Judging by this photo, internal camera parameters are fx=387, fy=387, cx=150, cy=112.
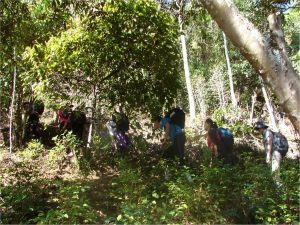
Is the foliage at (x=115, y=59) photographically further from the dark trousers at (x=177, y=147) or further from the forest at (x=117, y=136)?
the dark trousers at (x=177, y=147)

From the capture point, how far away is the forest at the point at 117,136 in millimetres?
4789

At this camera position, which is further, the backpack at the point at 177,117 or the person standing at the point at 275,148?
the backpack at the point at 177,117

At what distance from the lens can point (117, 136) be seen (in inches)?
326

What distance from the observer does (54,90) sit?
7.72 m

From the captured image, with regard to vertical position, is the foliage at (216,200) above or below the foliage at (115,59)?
below

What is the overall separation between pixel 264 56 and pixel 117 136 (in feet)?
20.5

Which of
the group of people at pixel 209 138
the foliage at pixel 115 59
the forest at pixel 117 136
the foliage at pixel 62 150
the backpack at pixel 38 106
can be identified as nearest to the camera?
the forest at pixel 117 136

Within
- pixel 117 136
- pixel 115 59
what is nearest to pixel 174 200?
pixel 117 136

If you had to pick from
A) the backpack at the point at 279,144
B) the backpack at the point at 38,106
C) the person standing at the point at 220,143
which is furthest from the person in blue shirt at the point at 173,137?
the backpack at the point at 38,106

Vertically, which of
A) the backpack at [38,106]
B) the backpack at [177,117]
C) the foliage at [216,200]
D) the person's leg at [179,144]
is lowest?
the foliage at [216,200]

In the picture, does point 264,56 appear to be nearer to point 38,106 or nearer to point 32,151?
point 32,151

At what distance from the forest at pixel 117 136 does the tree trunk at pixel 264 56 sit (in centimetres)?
55

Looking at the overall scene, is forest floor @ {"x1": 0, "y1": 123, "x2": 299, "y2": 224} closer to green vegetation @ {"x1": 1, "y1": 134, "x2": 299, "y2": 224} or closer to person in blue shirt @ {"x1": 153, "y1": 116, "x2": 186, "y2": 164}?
green vegetation @ {"x1": 1, "y1": 134, "x2": 299, "y2": 224}

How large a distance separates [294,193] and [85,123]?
212 inches
